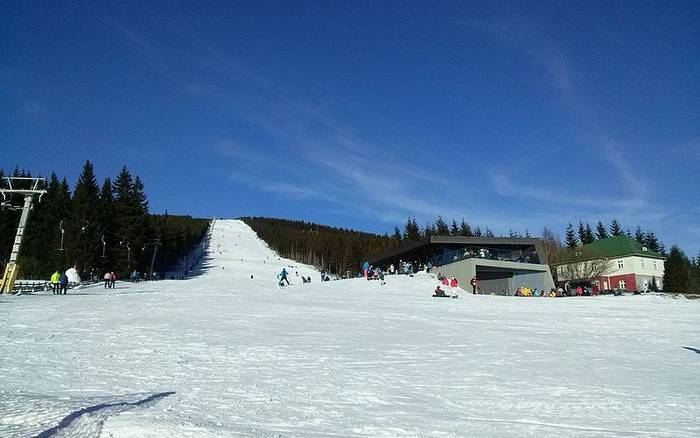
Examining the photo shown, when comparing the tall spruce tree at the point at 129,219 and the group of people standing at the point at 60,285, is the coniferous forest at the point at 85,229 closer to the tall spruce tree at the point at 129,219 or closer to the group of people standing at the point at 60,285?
the tall spruce tree at the point at 129,219

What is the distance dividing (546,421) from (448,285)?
→ 1232 inches

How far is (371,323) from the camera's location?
59.8 ft

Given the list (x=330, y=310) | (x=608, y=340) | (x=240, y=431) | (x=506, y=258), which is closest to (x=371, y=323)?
(x=330, y=310)

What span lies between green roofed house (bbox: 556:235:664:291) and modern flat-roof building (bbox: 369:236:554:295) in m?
14.6

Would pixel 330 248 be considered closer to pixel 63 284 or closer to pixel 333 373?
pixel 63 284

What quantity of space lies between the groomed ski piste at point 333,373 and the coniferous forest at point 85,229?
38332 millimetres

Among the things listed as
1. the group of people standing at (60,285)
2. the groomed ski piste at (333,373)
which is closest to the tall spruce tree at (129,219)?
the group of people standing at (60,285)

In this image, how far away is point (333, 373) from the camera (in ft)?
32.9

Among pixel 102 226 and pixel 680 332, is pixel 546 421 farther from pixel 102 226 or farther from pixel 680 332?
pixel 102 226

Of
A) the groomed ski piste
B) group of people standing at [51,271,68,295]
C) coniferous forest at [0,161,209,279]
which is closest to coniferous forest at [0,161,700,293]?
coniferous forest at [0,161,209,279]

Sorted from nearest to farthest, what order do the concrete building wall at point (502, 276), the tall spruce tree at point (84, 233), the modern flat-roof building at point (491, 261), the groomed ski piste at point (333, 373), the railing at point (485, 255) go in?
the groomed ski piste at point (333, 373), the concrete building wall at point (502, 276), the modern flat-roof building at point (491, 261), the railing at point (485, 255), the tall spruce tree at point (84, 233)

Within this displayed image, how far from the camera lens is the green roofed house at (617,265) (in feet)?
218

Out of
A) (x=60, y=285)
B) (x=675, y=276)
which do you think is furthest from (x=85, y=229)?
(x=675, y=276)

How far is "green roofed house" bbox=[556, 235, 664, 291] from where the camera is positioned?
66500 mm
